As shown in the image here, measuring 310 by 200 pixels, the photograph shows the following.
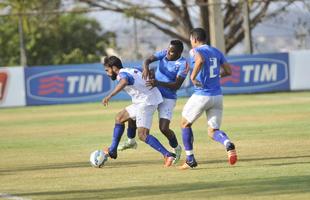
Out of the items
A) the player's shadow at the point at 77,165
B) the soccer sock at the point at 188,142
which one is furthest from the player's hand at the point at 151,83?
the player's shadow at the point at 77,165

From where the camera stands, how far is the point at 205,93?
44.3ft

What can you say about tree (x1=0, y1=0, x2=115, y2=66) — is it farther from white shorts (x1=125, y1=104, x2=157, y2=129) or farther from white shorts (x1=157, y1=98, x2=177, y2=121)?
white shorts (x1=125, y1=104, x2=157, y2=129)

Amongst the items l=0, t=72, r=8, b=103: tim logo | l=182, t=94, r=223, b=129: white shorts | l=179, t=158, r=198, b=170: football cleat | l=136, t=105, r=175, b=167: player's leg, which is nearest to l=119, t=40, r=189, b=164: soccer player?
l=136, t=105, r=175, b=167: player's leg

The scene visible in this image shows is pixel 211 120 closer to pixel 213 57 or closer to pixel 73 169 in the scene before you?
pixel 213 57

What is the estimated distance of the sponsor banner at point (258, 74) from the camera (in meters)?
36.7

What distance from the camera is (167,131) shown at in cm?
1434

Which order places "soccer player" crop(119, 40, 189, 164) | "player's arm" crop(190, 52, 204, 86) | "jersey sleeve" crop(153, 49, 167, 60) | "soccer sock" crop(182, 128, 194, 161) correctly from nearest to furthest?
"player's arm" crop(190, 52, 204, 86), "soccer sock" crop(182, 128, 194, 161), "soccer player" crop(119, 40, 189, 164), "jersey sleeve" crop(153, 49, 167, 60)

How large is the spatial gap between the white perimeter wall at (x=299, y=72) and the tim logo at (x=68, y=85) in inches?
281

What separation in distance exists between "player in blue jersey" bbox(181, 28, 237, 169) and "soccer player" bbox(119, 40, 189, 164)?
0.55 m

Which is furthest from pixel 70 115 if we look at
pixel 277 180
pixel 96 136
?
pixel 277 180

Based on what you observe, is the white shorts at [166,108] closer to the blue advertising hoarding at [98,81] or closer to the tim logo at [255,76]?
the blue advertising hoarding at [98,81]

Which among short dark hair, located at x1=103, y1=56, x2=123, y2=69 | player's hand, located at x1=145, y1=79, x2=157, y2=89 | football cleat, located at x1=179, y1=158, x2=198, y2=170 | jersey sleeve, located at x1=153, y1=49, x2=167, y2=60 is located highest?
jersey sleeve, located at x1=153, y1=49, x2=167, y2=60

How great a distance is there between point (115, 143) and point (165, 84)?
1328 mm

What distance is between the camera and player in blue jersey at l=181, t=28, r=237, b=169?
527 inches
